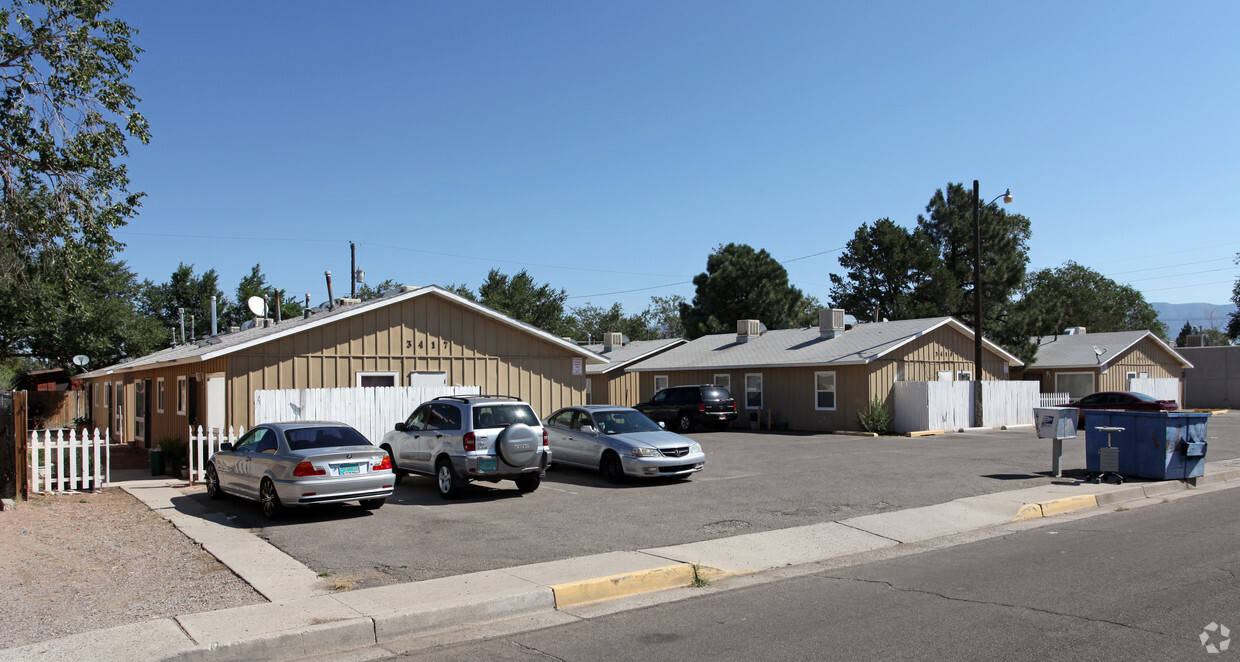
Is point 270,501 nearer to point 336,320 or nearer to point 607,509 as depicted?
point 607,509

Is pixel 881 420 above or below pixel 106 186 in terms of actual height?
below

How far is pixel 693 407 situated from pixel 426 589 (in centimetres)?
2298

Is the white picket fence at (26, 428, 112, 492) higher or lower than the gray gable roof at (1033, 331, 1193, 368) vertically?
lower

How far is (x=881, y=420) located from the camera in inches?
1134

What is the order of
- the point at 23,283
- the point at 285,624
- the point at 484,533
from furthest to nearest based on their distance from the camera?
the point at 23,283 < the point at 484,533 < the point at 285,624

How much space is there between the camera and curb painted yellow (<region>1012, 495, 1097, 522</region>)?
12.6 metres

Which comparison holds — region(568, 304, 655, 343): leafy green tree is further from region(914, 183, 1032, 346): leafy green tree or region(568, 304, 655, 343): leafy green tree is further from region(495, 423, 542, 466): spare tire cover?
region(495, 423, 542, 466): spare tire cover

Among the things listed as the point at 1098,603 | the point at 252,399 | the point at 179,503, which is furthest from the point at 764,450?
the point at 1098,603

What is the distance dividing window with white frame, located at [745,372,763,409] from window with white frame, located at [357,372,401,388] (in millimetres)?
17420

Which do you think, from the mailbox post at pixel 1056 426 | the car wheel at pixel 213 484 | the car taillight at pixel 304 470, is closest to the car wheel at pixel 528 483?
the car taillight at pixel 304 470

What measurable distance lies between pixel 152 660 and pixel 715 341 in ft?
115

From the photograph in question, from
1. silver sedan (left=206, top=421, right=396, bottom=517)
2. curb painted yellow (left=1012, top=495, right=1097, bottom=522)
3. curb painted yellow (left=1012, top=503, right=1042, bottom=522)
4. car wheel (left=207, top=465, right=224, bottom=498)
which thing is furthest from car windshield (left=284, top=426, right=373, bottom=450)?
curb painted yellow (left=1012, top=495, right=1097, bottom=522)

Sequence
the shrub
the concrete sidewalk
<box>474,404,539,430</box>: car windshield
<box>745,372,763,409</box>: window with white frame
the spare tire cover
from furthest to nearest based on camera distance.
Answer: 1. <box>745,372,763,409</box>: window with white frame
2. the shrub
3. <box>474,404,539,430</box>: car windshield
4. the spare tire cover
5. the concrete sidewalk

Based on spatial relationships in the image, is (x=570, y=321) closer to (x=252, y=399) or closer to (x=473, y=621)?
(x=252, y=399)
